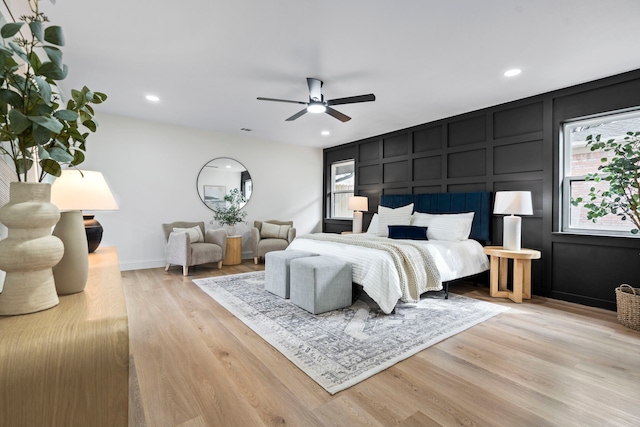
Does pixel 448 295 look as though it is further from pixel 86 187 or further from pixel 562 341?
pixel 86 187

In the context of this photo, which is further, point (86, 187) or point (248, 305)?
point (248, 305)

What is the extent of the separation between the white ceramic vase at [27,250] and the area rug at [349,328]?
154cm

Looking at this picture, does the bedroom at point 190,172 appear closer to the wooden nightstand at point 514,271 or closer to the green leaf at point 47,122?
the wooden nightstand at point 514,271

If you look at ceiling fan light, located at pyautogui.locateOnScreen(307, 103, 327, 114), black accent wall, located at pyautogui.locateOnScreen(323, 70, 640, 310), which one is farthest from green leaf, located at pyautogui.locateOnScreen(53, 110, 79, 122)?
black accent wall, located at pyautogui.locateOnScreen(323, 70, 640, 310)

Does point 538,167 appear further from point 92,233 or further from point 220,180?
point 220,180

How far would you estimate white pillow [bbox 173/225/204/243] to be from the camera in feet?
16.2

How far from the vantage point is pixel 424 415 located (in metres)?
1.62

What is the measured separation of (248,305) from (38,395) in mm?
2689

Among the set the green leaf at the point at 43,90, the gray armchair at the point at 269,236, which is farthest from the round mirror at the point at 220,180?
the green leaf at the point at 43,90

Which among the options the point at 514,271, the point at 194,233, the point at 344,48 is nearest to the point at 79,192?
the point at 344,48

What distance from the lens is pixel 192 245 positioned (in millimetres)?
4859

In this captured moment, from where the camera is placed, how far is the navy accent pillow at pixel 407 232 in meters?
4.19

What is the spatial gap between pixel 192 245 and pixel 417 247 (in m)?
3.48

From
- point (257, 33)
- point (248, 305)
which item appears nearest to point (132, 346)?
point (248, 305)
